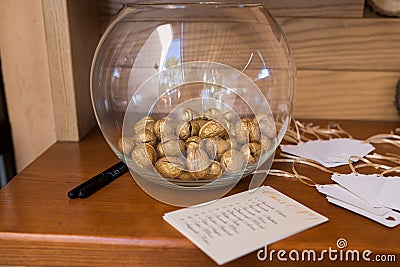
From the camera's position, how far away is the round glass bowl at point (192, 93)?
0.51m

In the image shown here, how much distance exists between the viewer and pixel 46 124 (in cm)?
84

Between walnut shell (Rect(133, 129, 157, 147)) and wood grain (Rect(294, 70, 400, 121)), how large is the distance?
43cm

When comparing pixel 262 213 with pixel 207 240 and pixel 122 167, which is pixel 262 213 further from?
pixel 122 167

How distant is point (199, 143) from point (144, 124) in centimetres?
8

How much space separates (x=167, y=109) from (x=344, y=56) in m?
0.44

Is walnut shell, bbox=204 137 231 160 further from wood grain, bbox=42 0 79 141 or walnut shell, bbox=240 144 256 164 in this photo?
wood grain, bbox=42 0 79 141

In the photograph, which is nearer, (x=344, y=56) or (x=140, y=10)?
(x=140, y=10)

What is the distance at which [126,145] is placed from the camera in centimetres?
53

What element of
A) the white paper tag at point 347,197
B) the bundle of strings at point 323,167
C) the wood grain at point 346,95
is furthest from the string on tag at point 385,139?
the white paper tag at point 347,197

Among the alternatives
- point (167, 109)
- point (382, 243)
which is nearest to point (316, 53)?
point (167, 109)

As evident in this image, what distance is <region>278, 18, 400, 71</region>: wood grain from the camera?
808 millimetres

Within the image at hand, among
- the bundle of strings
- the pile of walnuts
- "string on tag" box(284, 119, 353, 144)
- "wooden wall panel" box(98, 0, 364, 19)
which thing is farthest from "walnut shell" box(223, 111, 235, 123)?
"wooden wall panel" box(98, 0, 364, 19)

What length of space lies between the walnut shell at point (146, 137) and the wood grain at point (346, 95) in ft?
1.40

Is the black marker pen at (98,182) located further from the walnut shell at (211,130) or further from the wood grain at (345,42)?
the wood grain at (345,42)
